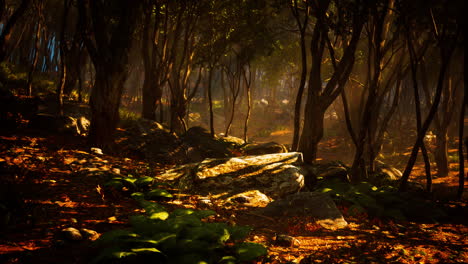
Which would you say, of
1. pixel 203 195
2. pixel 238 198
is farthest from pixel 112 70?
pixel 238 198

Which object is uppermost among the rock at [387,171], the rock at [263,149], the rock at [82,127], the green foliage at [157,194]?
the rock at [82,127]

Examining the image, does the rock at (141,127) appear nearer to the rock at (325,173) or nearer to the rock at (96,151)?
the rock at (96,151)

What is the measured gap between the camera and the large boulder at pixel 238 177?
22.3ft

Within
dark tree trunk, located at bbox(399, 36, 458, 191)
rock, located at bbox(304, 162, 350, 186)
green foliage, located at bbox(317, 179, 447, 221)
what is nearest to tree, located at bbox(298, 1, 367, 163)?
rock, located at bbox(304, 162, 350, 186)

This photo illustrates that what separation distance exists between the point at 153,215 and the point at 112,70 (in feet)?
20.0

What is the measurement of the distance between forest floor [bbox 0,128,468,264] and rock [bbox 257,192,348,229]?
0.79ft

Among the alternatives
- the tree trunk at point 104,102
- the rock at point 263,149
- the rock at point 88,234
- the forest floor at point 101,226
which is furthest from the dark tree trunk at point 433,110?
the tree trunk at point 104,102

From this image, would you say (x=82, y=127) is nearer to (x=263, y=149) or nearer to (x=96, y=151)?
(x=96, y=151)

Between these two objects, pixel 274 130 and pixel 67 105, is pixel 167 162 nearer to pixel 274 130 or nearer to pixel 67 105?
pixel 67 105

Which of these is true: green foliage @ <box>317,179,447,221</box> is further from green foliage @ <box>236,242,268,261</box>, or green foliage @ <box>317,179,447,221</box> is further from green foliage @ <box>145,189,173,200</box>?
green foliage @ <box>145,189,173,200</box>

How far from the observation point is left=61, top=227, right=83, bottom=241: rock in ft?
11.0

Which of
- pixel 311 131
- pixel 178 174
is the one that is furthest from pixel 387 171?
pixel 178 174

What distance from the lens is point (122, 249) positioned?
2.74 meters

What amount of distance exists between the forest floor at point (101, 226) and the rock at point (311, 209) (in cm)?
24
